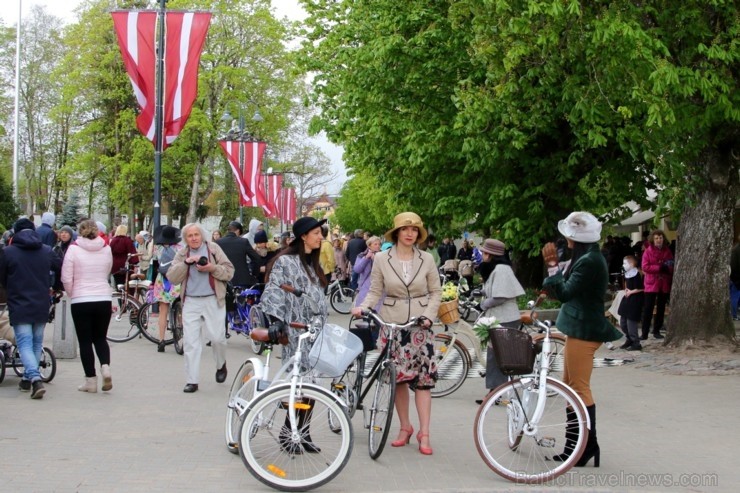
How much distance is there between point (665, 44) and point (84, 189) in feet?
172

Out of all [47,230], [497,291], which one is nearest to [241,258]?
[47,230]

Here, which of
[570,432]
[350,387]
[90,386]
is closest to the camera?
[570,432]

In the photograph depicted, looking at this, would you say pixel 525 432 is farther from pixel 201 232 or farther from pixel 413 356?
pixel 201 232

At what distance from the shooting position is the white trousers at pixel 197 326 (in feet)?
33.6

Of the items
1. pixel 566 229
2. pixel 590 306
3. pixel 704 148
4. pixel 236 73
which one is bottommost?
pixel 590 306

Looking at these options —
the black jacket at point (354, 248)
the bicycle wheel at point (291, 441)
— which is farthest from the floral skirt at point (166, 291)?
the black jacket at point (354, 248)

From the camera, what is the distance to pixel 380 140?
23078mm

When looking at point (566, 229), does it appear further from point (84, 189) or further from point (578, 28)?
point (84, 189)

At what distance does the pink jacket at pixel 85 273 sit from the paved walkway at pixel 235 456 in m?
1.06

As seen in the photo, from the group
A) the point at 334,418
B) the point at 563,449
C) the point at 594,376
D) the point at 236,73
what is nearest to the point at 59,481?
the point at 334,418

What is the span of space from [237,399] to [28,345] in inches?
149

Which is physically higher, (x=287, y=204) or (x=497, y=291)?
(x=287, y=204)

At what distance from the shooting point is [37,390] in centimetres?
960

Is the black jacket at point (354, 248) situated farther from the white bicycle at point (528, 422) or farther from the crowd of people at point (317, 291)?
the white bicycle at point (528, 422)
